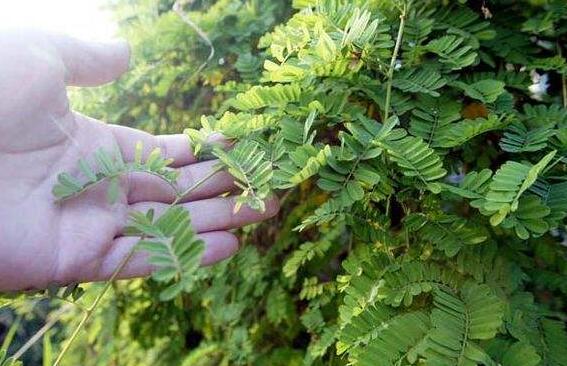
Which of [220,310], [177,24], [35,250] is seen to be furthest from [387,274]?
[177,24]

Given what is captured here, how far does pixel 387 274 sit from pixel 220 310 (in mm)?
631

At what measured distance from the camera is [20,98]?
741 mm

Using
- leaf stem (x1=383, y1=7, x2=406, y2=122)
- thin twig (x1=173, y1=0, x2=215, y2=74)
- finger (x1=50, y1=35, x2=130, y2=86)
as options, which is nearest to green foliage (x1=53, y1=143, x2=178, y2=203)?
finger (x1=50, y1=35, x2=130, y2=86)

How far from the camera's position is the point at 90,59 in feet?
2.65

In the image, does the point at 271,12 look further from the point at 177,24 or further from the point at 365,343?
the point at 365,343

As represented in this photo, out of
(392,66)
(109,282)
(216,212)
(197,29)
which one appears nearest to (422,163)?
(392,66)

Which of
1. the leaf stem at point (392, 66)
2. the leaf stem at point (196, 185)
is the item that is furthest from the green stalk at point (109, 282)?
the leaf stem at point (392, 66)

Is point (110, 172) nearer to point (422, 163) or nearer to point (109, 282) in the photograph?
point (109, 282)

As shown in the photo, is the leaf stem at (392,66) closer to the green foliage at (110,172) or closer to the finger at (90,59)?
the green foliage at (110,172)

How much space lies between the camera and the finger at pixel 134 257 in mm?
767

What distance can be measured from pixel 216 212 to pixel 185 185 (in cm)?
5

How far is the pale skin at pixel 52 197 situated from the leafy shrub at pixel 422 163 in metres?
0.08

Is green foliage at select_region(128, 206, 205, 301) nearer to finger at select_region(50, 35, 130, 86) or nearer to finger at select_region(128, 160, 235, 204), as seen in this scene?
finger at select_region(128, 160, 235, 204)

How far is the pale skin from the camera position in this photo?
0.74m
